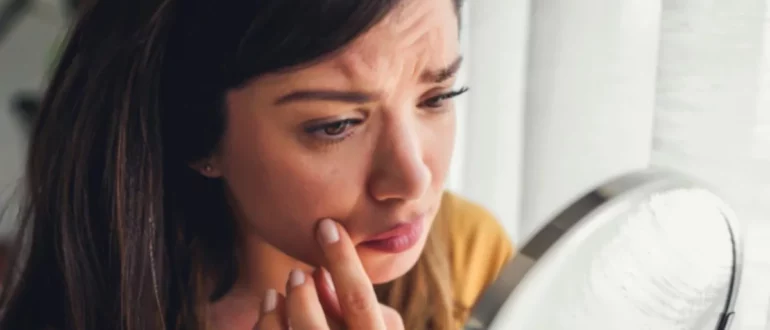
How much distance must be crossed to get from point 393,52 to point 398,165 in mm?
73

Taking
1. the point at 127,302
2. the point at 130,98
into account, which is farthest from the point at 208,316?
the point at 130,98

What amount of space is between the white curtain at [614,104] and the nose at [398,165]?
19 centimetres

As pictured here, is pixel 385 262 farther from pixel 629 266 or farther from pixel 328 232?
pixel 629 266

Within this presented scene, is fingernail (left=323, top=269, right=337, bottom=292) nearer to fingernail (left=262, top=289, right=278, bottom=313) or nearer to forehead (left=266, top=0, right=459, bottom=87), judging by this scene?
fingernail (left=262, top=289, right=278, bottom=313)

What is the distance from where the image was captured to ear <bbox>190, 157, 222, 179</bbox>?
0.54m

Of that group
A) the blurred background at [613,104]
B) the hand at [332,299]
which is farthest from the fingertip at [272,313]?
the blurred background at [613,104]

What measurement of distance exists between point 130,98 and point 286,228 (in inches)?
5.7

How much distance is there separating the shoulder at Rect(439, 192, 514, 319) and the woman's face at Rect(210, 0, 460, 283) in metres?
0.27

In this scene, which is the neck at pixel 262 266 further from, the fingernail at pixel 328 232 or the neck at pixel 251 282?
the fingernail at pixel 328 232

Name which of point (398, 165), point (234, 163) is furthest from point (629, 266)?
point (234, 163)

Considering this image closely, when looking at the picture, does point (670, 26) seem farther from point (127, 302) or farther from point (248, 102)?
point (127, 302)

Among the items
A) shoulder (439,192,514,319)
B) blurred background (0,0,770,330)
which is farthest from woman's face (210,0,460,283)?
shoulder (439,192,514,319)

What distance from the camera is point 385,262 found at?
21.1 inches

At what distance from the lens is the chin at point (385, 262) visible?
53 cm
